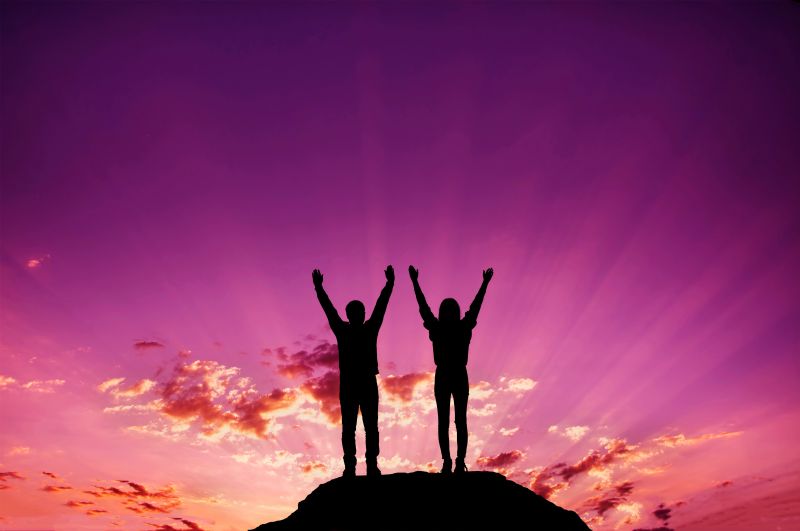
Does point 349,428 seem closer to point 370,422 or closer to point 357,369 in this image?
point 370,422

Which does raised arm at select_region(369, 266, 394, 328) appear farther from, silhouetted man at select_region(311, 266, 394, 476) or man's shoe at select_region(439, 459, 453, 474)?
man's shoe at select_region(439, 459, 453, 474)

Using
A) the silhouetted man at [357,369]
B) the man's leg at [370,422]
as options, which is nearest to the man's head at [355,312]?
the silhouetted man at [357,369]

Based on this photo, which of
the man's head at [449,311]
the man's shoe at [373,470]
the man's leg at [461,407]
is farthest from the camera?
the man's head at [449,311]

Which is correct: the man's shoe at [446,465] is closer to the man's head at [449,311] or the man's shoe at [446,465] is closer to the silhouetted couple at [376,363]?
the silhouetted couple at [376,363]

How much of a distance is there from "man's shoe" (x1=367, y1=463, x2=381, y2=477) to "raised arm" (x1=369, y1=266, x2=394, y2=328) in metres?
2.88

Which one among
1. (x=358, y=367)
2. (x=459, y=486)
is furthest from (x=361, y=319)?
(x=459, y=486)

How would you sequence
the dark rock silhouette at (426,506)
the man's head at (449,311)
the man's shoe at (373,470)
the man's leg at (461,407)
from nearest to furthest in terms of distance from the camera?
1. the dark rock silhouette at (426,506)
2. the man's shoe at (373,470)
3. the man's leg at (461,407)
4. the man's head at (449,311)

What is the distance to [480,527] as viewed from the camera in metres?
11.4

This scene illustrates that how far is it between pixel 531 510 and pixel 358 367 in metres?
4.41

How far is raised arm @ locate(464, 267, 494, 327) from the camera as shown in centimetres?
1352

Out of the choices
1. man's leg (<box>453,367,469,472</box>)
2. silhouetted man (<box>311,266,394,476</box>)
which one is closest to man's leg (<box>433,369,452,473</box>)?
man's leg (<box>453,367,469,472</box>)

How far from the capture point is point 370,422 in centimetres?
1298

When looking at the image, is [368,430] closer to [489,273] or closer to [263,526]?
[263,526]

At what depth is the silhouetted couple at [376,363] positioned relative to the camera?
12977mm
